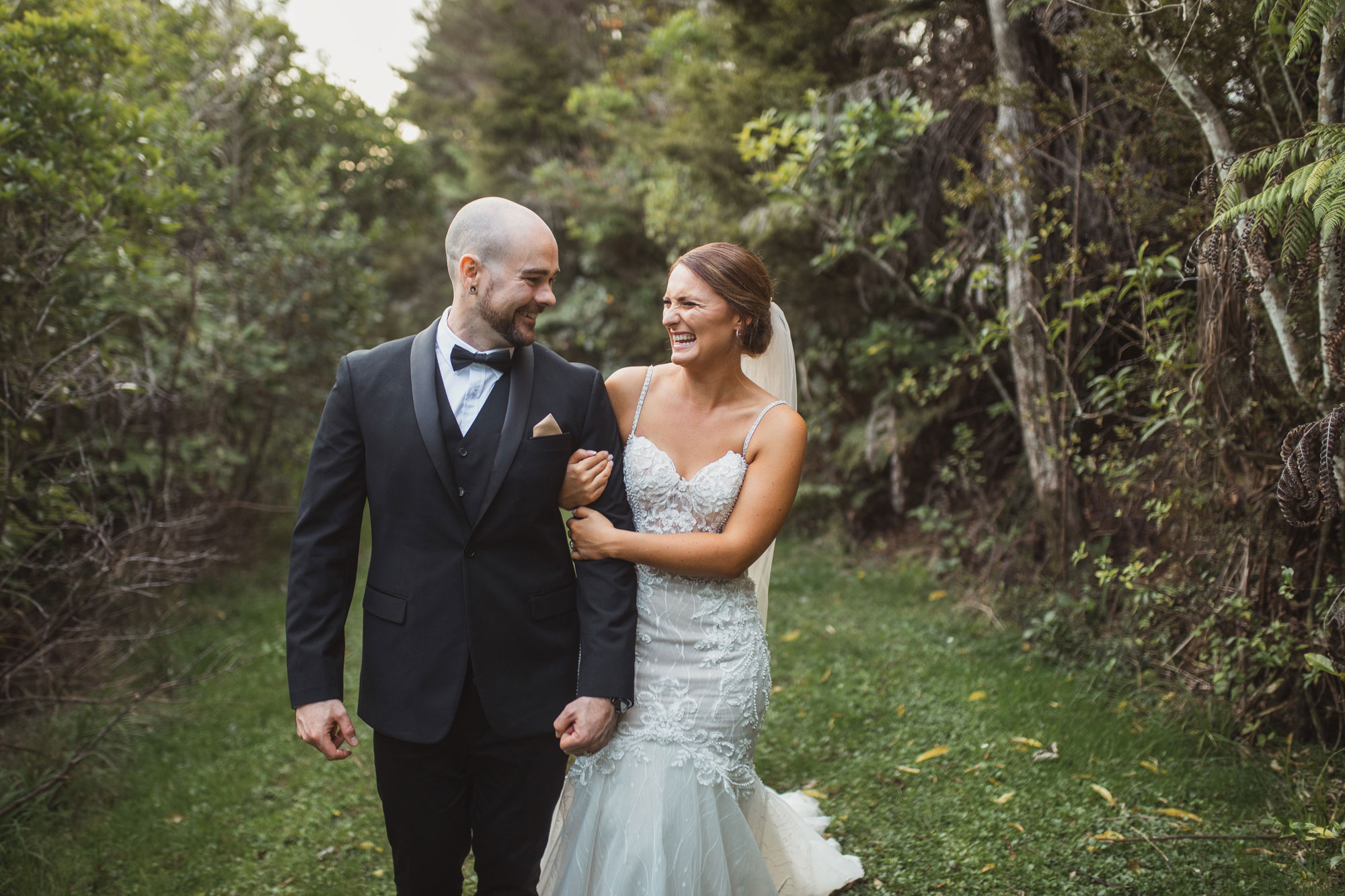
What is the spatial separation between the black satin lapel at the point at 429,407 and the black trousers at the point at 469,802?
0.55 meters

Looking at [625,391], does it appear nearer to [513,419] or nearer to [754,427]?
[754,427]

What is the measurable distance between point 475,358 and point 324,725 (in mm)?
997

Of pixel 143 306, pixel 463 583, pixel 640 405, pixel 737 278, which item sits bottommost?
pixel 463 583

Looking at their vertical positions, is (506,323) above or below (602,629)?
above

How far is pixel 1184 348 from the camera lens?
378cm

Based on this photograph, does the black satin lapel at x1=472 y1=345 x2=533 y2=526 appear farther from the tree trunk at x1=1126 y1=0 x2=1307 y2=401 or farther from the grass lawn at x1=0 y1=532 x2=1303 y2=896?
the tree trunk at x1=1126 y1=0 x2=1307 y2=401

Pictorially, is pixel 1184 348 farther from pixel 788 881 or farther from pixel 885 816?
pixel 788 881

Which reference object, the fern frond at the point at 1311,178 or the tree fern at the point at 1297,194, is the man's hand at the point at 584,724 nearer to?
the tree fern at the point at 1297,194

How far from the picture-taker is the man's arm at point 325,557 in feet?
7.28

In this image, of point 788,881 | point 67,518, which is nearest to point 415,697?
point 788,881

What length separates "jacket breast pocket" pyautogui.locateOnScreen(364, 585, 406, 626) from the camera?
7.46 feet

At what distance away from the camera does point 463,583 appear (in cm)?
226

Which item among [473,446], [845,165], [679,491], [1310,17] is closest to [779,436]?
[679,491]

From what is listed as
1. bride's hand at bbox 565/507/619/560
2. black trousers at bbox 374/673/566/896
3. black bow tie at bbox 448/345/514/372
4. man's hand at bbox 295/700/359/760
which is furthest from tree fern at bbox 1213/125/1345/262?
man's hand at bbox 295/700/359/760
